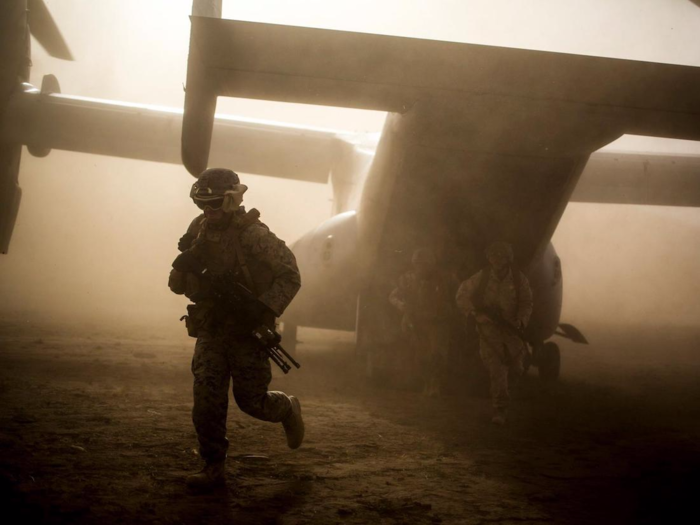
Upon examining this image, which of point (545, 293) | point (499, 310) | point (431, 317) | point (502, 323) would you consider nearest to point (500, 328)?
point (502, 323)

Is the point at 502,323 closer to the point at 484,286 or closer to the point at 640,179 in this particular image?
the point at 484,286

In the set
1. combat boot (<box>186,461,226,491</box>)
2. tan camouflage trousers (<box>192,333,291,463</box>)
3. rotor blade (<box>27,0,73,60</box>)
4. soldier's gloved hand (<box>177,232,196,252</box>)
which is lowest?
combat boot (<box>186,461,226,491</box>)

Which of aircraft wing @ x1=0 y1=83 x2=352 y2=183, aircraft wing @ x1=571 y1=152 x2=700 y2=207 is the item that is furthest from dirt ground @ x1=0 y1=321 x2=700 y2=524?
aircraft wing @ x1=0 y1=83 x2=352 y2=183

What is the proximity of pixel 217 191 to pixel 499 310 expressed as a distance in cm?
334

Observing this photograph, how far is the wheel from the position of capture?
8.41 metres

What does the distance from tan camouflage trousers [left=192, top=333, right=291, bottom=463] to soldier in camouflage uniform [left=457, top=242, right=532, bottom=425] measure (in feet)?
9.10

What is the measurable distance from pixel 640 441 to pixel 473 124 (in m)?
3.11

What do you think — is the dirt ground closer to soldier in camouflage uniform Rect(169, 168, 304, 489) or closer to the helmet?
soldier in camouflage uniform Rect(169, 168, 304, 489)

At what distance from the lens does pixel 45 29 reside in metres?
11.0

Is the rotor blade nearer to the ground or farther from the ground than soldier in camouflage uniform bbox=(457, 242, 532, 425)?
farther from the ground

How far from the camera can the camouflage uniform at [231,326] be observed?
339 centimetres

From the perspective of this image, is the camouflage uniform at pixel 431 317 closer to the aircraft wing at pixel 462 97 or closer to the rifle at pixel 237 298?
the aircraft wing at pixel 462 97

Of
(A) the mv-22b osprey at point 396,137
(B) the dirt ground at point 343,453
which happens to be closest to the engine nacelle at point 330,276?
(A) the mv-22b osprey at point 396,137

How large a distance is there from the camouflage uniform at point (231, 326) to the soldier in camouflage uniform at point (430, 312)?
3233 mm
